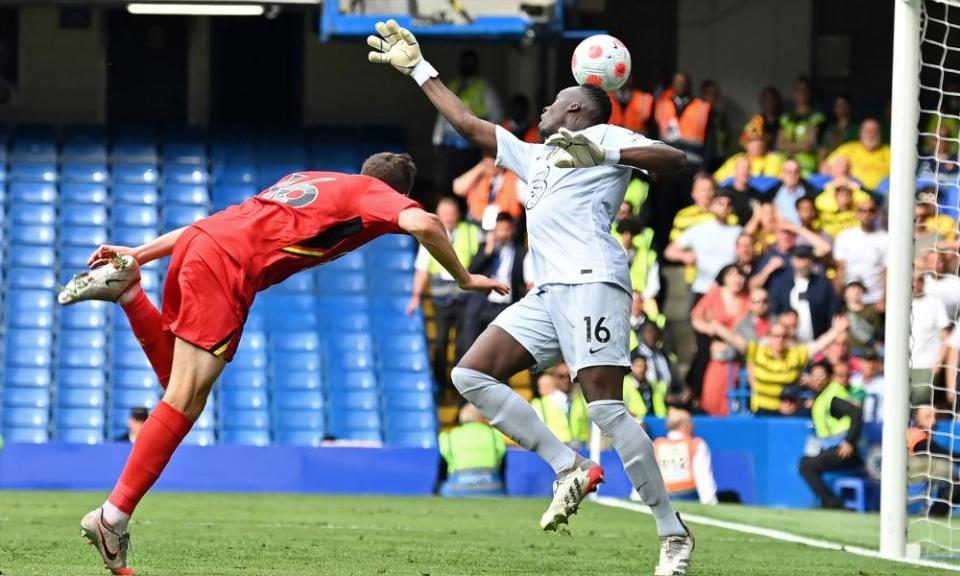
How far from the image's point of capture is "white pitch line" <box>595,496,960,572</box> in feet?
30.3

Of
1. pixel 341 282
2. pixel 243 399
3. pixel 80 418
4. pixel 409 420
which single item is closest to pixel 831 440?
pixel 409 420

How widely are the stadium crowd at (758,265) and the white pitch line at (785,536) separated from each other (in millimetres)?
2023

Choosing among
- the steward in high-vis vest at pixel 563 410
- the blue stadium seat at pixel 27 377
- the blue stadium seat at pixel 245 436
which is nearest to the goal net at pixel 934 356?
the steward in high-vis vest at pixel 563 410

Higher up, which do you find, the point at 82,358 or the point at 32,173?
the point at 32,173

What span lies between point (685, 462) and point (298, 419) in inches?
165

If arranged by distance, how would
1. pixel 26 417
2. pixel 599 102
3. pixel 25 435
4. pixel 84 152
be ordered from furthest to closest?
pixel 84 152
pixel 26 417
pixel 25 435
pixel 599 102

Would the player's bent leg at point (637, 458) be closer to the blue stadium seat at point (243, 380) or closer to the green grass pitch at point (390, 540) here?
the green grass pitch at point (390, 540)

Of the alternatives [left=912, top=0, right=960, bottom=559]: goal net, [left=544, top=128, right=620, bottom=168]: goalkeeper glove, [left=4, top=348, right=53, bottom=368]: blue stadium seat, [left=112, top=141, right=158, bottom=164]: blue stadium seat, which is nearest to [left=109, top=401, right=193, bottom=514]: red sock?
[left=544, top=128, right=620, bottom=168]: goalkeeper glove

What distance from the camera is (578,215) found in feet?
25.6

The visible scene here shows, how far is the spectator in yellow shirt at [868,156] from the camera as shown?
691 inches

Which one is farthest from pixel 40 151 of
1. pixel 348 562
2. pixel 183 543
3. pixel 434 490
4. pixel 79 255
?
pixel 348 562

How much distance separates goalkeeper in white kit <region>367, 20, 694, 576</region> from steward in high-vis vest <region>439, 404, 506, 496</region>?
7.33 metres

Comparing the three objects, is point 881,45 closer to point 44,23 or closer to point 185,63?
point 185,63

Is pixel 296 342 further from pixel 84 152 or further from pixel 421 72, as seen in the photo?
pixel 421 72
